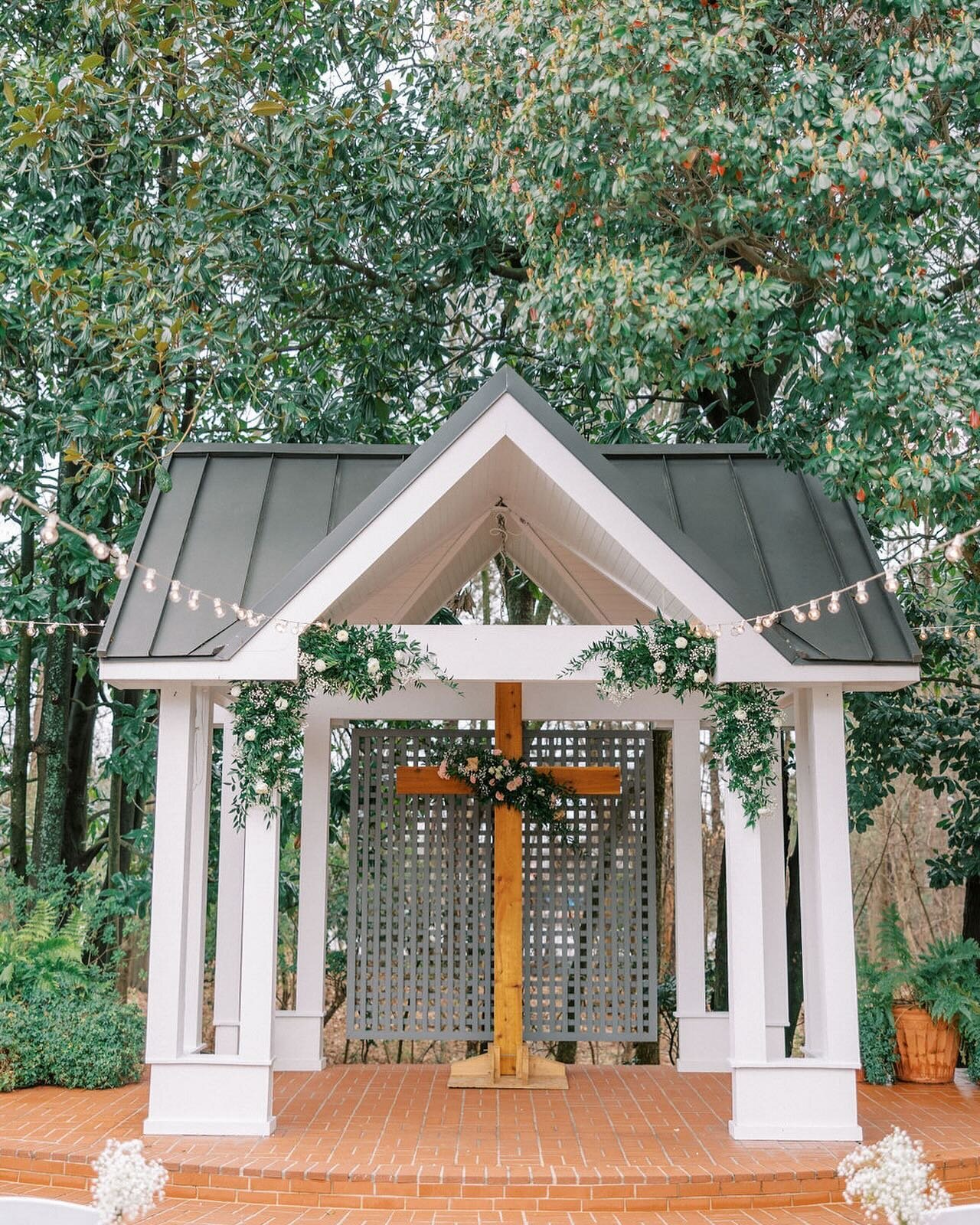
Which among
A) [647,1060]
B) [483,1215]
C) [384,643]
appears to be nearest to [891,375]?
[384,643]

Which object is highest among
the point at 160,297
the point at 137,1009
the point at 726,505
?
the point at 160,297

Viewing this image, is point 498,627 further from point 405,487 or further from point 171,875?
point 171,875

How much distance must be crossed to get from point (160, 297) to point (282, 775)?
376 cm

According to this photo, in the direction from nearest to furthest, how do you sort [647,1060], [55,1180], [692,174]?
1. [55,1180]
2. [692,174]
3. [647,1060]

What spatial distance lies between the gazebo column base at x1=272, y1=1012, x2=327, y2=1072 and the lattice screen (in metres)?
0.27

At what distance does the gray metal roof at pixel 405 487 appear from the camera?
5777mm

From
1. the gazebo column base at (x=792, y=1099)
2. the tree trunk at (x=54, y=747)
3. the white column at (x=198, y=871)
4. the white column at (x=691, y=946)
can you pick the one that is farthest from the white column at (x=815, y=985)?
the tree trunk at (x=54, y=747)

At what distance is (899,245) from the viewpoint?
17.9ft

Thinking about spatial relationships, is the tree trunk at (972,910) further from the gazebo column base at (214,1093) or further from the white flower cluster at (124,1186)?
the white flower cluster at (124,1186)

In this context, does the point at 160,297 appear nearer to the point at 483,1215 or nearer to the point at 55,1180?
the point at 55,1180

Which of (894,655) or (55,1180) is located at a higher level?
(894,655)

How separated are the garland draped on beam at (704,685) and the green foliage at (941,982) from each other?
2226 millimetres

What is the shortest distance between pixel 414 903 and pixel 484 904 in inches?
19.3

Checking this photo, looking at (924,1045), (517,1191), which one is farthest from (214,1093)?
(924,1045)
